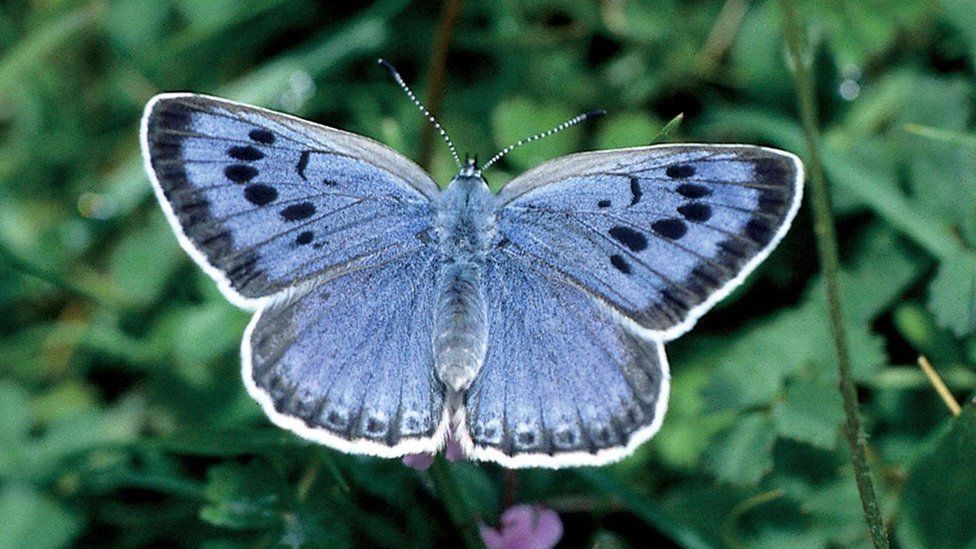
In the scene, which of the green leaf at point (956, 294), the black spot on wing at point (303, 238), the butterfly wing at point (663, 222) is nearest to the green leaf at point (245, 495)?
the black spot on wing at point (303, 238)

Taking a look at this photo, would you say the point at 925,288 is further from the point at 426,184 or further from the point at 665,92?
the point at 426,184

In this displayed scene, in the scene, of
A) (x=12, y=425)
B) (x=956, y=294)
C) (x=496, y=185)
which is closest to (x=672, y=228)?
(x=956, y=294)

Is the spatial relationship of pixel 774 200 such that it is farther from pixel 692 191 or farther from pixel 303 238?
pixel 303 238

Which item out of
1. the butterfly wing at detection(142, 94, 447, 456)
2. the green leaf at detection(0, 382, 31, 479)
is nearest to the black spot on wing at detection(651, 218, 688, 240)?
the butterfly wing at detection(142, 94, 447, 456)

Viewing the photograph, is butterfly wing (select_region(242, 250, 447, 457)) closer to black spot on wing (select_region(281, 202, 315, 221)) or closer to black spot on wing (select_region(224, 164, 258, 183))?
black spot on wing (select_region(281, 202, 315, 221))

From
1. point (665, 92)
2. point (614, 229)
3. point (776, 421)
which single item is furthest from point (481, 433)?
point (665, 92)
